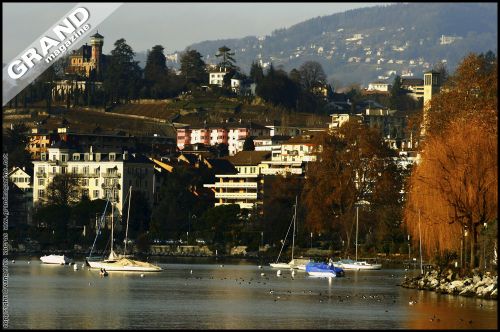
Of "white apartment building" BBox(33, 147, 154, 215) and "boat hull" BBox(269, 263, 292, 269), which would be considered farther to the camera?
"white apartment building" BBox(33, 147, 154, 215)

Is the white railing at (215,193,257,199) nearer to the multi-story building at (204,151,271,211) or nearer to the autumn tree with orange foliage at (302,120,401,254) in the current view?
the multi-story building at (204,151,271,211)

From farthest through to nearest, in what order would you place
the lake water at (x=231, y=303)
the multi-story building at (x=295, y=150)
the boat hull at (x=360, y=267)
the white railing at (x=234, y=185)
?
the multi-story building at (x=295, y=150) → the white railing at (x=234, y=185) → the boat hull at (x=360, y=267) → the lake water at (x=231, y=303)

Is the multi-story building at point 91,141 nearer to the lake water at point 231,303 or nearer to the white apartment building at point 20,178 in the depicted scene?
the white apartment building at point 20,178

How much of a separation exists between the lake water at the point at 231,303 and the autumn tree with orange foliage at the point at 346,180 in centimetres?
2101

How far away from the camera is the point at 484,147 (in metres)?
56.0

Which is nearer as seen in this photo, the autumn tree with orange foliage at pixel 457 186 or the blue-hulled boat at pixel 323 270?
the autumn tree with orange foliage at pixel 457 186

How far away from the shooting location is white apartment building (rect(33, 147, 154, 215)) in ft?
449

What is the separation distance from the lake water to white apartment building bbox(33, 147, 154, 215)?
194ft

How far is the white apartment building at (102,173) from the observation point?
13700 centimetres

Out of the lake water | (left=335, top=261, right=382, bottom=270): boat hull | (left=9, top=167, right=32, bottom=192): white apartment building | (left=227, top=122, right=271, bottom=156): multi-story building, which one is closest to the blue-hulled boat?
the lake water

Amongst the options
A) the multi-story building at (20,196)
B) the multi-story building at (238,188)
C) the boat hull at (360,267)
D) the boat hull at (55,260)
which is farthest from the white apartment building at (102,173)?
the boat hull at (360,267)

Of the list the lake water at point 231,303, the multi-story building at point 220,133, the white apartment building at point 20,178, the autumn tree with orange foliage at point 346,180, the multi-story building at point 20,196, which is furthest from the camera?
the multi-story building at point 220,133

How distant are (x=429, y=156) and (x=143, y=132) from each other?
132270mm

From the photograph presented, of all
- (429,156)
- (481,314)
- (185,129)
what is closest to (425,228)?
(429,156)
